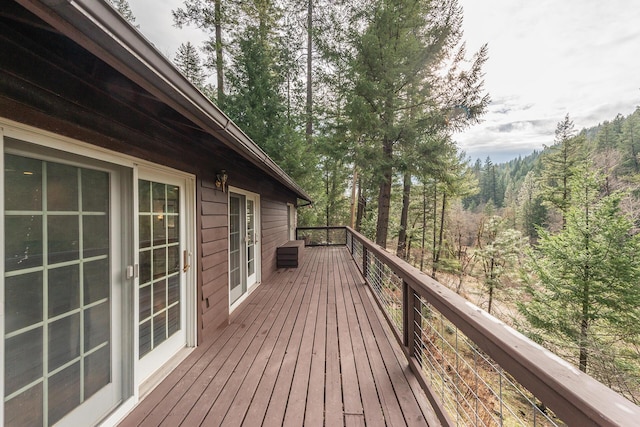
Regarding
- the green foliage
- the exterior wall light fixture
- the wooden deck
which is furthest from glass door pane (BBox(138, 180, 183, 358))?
the green foliage

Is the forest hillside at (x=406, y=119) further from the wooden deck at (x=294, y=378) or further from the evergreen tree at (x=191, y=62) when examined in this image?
the wooden deck at (x=294, y=378)

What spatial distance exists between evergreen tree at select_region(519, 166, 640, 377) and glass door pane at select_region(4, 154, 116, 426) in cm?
891

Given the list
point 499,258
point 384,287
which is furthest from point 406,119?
point 499,258

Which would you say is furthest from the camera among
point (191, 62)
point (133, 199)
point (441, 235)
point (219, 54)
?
point (441, 235)

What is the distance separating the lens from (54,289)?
1229 millimetres

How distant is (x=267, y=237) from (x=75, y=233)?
3893 millimetres

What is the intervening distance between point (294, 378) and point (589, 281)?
8.38 meters

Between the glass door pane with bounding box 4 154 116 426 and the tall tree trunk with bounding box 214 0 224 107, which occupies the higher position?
the tall tree trunk with bounding box 214 0 224 107

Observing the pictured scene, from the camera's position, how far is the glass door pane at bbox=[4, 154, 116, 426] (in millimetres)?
1071

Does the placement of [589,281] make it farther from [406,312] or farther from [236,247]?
[236,247]

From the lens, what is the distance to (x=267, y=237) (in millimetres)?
5203

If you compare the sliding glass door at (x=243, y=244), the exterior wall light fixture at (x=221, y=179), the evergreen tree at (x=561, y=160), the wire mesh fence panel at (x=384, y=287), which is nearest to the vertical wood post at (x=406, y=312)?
the wire mesh fence panel at (x=384, y=287)

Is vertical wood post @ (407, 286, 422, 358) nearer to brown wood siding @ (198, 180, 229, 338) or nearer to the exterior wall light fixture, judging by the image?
brown wood siding @ (198, 180, 229, 338)

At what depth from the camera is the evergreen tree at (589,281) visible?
5.92m
